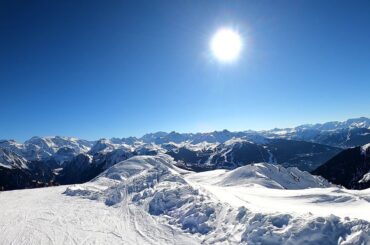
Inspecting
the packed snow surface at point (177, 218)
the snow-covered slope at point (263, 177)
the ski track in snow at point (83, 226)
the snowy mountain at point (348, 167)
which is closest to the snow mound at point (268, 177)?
the snow-covered slope at point (263, 177)

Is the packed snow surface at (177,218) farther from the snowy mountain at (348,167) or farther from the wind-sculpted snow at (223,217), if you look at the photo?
the snowy mountain at (348,167)

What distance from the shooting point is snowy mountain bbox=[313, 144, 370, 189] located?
155 meters

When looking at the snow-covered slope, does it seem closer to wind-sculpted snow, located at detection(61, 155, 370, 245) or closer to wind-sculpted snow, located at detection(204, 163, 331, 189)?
wind-sculpted snow, located at detection(204, 163, 331, 189)

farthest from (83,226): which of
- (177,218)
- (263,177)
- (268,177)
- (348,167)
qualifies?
(348,167)

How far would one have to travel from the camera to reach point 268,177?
245ft

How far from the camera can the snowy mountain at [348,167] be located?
155125 millimetres

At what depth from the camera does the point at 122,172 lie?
2889 inches

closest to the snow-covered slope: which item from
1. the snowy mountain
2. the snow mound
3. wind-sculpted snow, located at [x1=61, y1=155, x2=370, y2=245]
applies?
the snow mound

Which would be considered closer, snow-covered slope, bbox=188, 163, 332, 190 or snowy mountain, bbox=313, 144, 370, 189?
snow-covered slope, bbox=188, 163, 332, 190

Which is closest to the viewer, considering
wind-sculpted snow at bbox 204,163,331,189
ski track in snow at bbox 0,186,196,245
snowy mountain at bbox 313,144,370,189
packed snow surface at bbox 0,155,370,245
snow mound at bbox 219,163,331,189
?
packed snow surface at bbox 0,155,370,245

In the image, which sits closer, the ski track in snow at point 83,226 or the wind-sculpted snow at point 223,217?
the wind-sculpted snow at point 223,217

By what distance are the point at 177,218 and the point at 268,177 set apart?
58.2 m

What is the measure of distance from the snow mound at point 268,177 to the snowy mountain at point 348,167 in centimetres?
6695

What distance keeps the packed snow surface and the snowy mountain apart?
139 meters
